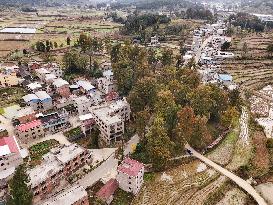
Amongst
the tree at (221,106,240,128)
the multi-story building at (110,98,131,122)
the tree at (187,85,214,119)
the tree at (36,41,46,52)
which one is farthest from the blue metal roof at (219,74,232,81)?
the tree at (36,41,46,52)

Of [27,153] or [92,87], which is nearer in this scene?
[27,153]

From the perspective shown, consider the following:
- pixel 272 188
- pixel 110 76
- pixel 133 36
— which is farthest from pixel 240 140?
pixel 133 36

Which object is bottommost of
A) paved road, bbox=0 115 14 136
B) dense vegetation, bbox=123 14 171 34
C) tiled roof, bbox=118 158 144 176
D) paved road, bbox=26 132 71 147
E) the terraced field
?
paved road, bbox=26 132 71 147

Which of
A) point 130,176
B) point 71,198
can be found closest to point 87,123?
point 130,176

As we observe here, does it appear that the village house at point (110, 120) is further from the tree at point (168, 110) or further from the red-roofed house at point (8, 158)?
the red-roofed house at point (8, 158)

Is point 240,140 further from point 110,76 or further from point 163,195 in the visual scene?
point 110,76

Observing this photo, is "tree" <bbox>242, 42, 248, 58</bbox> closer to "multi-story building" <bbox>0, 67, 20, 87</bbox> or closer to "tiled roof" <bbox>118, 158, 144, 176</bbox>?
"multi-story building" <bbox>0, 67, 20, 87</bbox>
